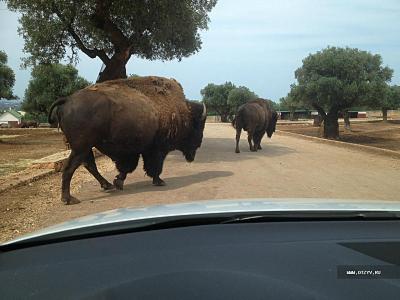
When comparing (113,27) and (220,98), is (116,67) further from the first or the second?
(220,98)

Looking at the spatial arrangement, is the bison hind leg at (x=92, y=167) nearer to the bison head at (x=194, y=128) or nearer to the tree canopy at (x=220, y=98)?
the bison head at (x=194, y=128)

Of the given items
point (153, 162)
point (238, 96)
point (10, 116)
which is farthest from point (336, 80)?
point (10, 116)

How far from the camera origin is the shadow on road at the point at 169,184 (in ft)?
31.7

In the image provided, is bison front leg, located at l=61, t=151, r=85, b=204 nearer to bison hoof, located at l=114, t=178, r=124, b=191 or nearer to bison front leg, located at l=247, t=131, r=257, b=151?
bison hoof, located at l=114, t=178, r=124, b=191

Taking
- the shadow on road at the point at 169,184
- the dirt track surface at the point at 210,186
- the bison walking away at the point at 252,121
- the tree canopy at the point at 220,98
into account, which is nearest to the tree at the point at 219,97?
the tree canopy at the point at 220,98

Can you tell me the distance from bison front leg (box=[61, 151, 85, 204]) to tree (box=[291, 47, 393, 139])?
30.1 m

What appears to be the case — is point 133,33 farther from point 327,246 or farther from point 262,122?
point 327,246

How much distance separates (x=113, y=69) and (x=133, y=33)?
1528mm

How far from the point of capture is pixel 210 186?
1027cm

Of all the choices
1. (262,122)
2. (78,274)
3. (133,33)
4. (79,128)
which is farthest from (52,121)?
(262,122)

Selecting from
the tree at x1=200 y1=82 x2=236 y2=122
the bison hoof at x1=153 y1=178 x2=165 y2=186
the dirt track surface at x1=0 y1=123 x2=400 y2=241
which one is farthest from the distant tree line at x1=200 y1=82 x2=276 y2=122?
the bison hoof at x1=153 y1=178 x2=165 y2=186

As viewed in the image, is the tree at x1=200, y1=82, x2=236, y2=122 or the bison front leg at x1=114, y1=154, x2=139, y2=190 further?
the tree at x1=200, y1=82, x2=236, y2=122

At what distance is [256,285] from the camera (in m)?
1.75

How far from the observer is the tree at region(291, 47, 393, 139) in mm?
36281
